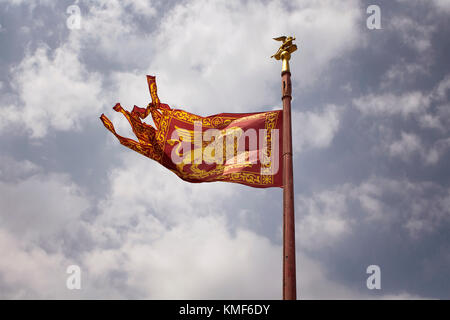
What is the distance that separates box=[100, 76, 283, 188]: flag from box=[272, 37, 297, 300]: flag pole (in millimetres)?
850

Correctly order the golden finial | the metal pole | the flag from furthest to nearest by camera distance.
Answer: the golden finial
the flag
the metal pole

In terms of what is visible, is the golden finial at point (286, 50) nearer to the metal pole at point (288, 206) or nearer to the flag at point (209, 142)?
the metal pole at point (288, 206)

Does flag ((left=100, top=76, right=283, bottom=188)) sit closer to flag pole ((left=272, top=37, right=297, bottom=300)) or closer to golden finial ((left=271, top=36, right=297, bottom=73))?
flag pole ((left=272, top=37, right=297, bottom=300))

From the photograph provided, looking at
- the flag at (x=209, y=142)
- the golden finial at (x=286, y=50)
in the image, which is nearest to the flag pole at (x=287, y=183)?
the golden finial at (x=286, y=50)

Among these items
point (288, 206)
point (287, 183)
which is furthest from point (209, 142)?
point (288, 206)

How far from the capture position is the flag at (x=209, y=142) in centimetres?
1401

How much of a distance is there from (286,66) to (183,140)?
15.4 ft

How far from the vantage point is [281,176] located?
1317 cm

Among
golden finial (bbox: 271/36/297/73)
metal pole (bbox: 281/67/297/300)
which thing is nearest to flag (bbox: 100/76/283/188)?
metal pole (bbox: 281/67/297/300)

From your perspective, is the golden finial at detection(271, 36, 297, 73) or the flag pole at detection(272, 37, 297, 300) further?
the golden finial at detection(271, 36, 297, 73)

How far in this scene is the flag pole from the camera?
10867 millimetres

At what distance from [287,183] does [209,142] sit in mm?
4366

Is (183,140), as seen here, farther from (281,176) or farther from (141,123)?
(281,176)

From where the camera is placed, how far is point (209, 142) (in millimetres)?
15562
